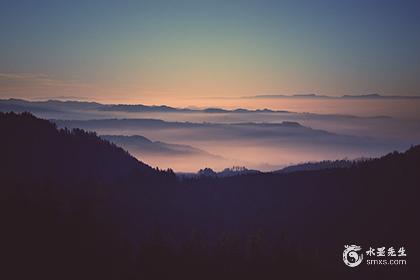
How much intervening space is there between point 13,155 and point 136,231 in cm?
7178

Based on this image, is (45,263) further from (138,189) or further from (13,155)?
(13,155)

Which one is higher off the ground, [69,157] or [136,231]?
[69,157]

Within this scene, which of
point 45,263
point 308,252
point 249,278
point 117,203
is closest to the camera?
point 45,263

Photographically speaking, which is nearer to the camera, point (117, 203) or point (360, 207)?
point (117, 203)

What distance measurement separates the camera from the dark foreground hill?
3533 inches

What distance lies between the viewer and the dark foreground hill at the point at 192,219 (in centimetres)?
8975

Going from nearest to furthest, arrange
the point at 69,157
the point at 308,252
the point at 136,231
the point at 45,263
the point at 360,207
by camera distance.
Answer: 1. the point at 45,263
2. the point at 308,252
3. the point at 136,231
4. the point at 360,207
5. the point at 69,157

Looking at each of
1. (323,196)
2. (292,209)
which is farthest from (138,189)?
(323,196)

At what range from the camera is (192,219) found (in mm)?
159000

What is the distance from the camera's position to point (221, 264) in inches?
4119
